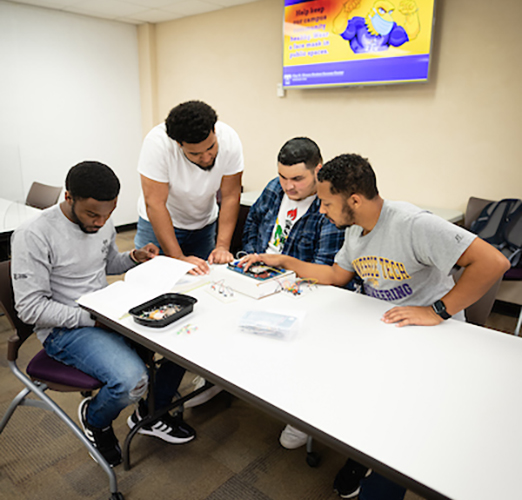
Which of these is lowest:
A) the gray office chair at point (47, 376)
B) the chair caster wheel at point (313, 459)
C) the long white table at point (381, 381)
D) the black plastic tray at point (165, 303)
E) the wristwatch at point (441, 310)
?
the chair caster wheel at point (313, 459)

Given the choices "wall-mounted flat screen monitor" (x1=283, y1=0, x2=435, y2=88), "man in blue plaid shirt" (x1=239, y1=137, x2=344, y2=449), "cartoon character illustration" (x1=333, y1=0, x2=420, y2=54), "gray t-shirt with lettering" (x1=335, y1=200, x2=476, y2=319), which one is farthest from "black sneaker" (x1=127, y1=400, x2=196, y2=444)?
"cartoon character illustration" (x1=333, y1=0, x2=420, y2=54)

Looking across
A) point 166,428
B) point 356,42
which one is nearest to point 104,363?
point 166,428

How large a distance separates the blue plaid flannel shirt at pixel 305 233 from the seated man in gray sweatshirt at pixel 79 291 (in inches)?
31.4

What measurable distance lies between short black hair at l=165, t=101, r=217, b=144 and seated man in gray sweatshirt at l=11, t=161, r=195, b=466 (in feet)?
1.13

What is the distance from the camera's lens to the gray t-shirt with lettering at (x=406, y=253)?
142 cm

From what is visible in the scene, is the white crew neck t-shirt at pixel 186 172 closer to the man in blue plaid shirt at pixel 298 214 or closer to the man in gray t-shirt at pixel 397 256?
the man in blue plaid shirt at pixel 298 214

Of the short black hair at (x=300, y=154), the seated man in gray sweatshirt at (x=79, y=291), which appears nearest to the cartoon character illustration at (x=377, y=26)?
the short black hair at (x=300, y=154)

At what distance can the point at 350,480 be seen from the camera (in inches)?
64.5

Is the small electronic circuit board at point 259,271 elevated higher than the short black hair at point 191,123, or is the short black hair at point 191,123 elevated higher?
the short black hair at point 191,123

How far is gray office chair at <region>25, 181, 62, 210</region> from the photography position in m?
3.50

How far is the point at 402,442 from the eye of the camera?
3.05 feet

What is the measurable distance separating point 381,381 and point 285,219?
1082mm

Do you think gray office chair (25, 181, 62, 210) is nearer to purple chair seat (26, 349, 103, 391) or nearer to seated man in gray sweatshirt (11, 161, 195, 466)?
seated man in gray sweatshirt (11, 161, 195, 466)

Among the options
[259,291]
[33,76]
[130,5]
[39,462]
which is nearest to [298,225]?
[259,291]
